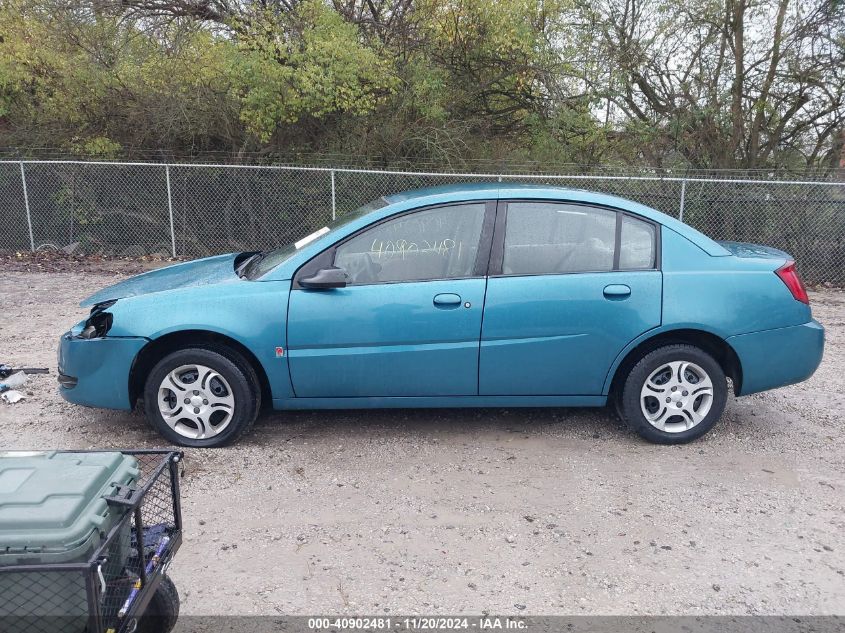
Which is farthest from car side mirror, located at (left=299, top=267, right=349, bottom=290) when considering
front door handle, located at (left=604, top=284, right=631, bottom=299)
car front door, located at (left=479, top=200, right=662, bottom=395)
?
front door handle, located at (left=604, top=284, right=631, bottom=299)

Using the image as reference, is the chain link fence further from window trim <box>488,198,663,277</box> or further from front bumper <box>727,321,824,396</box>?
front bumper <box>727,321,824,396</box>

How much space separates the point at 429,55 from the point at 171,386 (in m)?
9.14

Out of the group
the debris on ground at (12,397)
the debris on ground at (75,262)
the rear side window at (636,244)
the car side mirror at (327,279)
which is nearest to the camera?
the car side mirror at (327,279)

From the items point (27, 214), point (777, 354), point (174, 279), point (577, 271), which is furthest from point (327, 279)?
point (27, 214)

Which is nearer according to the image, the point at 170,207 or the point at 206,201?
the point at 170,207

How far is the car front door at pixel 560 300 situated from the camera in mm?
4555

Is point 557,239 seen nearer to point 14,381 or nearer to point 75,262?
point 14,381

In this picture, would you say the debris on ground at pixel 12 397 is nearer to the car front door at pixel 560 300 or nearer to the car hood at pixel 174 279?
the car hood at pixel 174 279

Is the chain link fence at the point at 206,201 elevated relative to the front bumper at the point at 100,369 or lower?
elevated

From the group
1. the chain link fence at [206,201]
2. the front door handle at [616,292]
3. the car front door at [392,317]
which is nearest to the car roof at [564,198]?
the car front door at [392,317]

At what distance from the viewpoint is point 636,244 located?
4.73m

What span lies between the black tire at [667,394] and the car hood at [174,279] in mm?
2703

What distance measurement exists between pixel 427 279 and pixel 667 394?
1.74 metres

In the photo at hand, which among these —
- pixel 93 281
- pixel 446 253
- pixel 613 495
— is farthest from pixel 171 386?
pixel 93 281
